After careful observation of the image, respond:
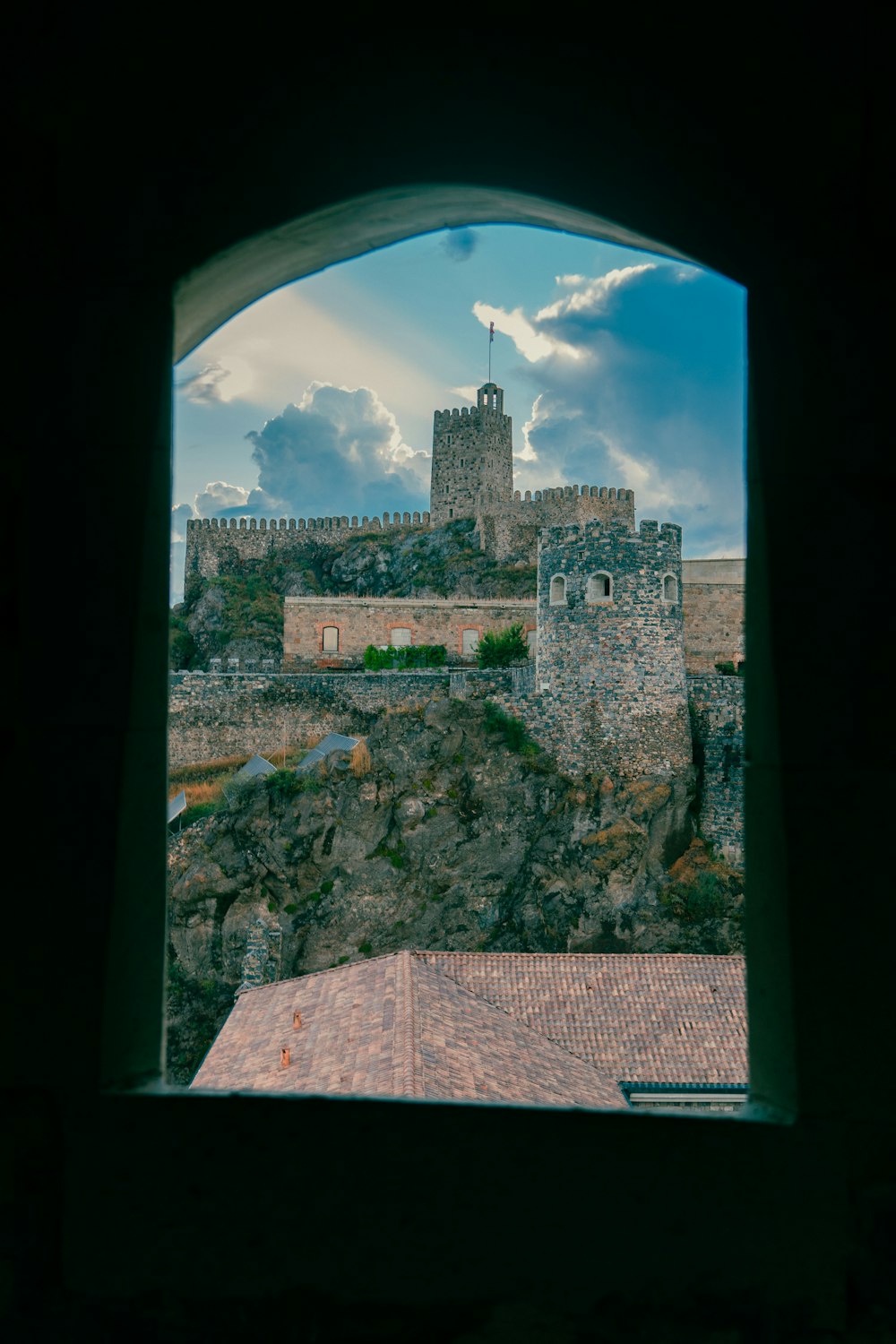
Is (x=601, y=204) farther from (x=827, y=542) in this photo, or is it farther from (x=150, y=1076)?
(x=150, y=1076)

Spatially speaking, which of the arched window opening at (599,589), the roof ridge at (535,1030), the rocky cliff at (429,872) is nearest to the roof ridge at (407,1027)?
the roof ridge at (535,1030)

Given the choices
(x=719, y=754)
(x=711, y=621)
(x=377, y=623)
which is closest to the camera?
(x=719, y=754)

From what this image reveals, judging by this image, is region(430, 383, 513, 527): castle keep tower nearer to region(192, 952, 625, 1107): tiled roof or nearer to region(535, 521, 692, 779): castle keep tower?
region(535, 521, 692, 779): castle keep tower

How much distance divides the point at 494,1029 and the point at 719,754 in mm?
9441

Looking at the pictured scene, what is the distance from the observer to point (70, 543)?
4.36 ft

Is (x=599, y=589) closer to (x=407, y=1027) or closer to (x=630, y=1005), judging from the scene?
(x=630, y=1005)

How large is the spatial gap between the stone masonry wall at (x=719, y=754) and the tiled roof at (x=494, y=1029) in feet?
15.7

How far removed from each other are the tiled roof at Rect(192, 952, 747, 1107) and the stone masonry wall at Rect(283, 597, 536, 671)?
15.3 metres

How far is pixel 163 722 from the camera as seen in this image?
1.42 metres

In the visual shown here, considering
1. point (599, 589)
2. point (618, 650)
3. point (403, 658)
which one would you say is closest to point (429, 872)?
point (618, 650)

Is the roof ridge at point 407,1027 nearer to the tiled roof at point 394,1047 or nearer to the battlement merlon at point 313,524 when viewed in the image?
Answer: the tiled roof at point 394,1047

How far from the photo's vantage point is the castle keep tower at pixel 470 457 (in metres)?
35.2

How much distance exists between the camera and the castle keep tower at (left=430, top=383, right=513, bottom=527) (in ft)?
116

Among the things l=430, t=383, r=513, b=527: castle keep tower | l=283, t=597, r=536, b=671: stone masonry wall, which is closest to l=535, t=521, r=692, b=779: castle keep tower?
l=283, t=597, r=536, b=671: stone masonry wall
